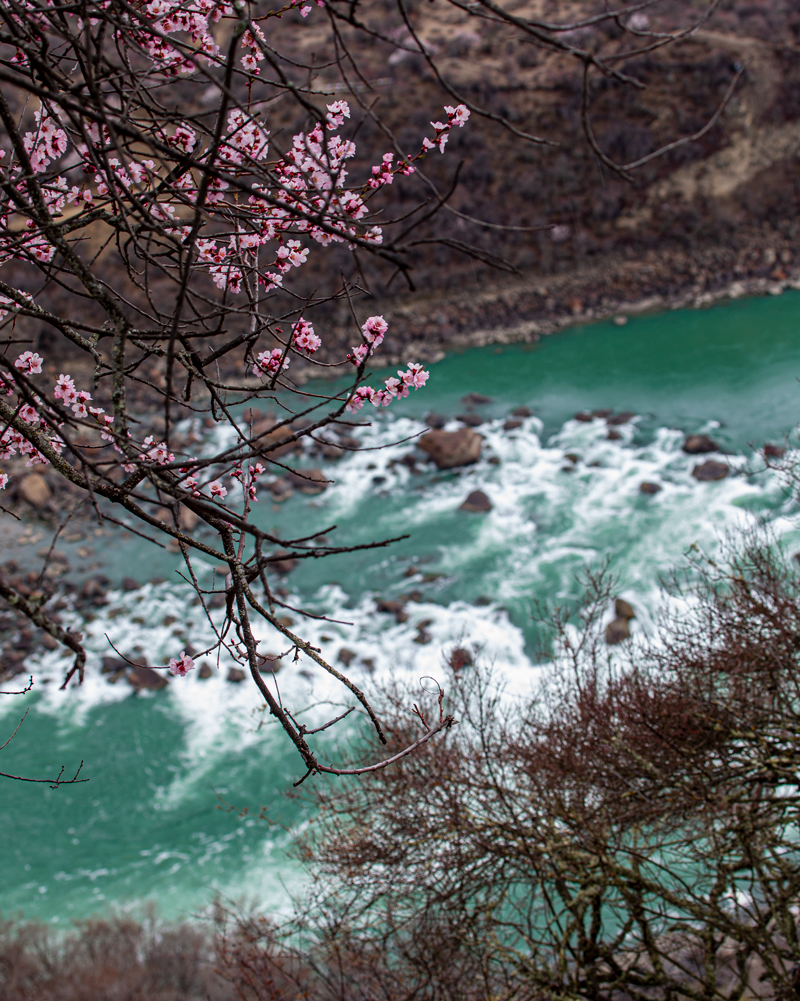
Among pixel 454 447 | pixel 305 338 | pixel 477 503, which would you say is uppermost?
pixel 454 447

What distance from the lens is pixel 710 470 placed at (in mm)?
15070

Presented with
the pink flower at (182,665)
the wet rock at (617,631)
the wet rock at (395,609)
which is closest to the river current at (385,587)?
the wet rock at (395,609)

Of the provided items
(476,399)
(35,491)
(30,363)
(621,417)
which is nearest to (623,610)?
(621,417)

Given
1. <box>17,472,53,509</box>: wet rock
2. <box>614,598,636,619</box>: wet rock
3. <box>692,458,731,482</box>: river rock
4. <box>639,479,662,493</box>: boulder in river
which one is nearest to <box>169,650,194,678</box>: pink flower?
<box>614,598,636,619</box>: wet rock

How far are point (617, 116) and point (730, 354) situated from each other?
13956 millimetres

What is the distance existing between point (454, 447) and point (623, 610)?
6645mm

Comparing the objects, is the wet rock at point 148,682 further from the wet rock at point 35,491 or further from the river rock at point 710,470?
the river rock at point 710,470

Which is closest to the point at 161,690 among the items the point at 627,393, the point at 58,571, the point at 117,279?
the point at 58,571

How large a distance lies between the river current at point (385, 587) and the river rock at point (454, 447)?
0.38m

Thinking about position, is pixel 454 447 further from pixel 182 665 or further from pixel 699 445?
pixel 182 665

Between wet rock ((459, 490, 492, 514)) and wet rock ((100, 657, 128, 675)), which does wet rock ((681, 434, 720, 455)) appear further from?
wet rock ((100, 657, 128, 675))

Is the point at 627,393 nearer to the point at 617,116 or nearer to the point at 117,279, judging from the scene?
the point at 617,116

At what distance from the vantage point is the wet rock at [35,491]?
1828 centimetres

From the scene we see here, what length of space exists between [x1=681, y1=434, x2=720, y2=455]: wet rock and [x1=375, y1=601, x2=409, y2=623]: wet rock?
6936 millimetres
